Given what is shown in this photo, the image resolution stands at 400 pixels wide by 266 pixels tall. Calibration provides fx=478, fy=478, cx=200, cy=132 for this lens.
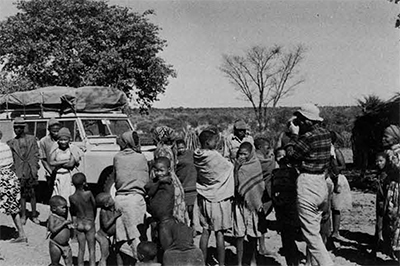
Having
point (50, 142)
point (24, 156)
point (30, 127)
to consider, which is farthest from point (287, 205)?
point (30, 127)

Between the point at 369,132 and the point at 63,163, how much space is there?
447 inches

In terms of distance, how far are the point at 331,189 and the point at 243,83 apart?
21.4 metres

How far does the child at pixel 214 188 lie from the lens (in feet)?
15.8

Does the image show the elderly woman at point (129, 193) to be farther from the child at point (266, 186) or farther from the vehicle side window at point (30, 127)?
the vehicle side window at point (30, 127)

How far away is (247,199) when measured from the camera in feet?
16.0

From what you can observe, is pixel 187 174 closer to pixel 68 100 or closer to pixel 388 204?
pixel 388 204

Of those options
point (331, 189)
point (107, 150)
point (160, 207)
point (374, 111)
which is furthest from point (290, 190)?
point (374, 111)

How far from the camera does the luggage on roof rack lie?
846 cm

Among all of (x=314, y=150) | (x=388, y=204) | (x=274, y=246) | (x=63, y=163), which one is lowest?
(x=274, y=246)

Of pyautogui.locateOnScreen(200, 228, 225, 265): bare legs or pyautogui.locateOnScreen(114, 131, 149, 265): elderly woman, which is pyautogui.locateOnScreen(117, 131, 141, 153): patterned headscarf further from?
pyautogui.locateOnScreen(200, 228, 225, 265): bare legs

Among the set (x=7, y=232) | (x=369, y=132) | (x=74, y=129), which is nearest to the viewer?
(x=7, y=232)

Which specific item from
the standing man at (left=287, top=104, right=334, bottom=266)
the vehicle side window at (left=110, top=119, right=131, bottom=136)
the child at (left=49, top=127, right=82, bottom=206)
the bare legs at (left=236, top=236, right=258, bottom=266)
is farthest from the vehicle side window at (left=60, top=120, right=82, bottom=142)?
the standing man at (left=287, top=104, right=334, bottom=266)

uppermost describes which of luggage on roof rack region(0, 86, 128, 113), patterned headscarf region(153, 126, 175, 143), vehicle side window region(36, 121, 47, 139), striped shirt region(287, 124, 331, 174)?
luggage on roof rack region(0, 86, 128, 113)

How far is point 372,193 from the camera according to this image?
10039 millimetres
